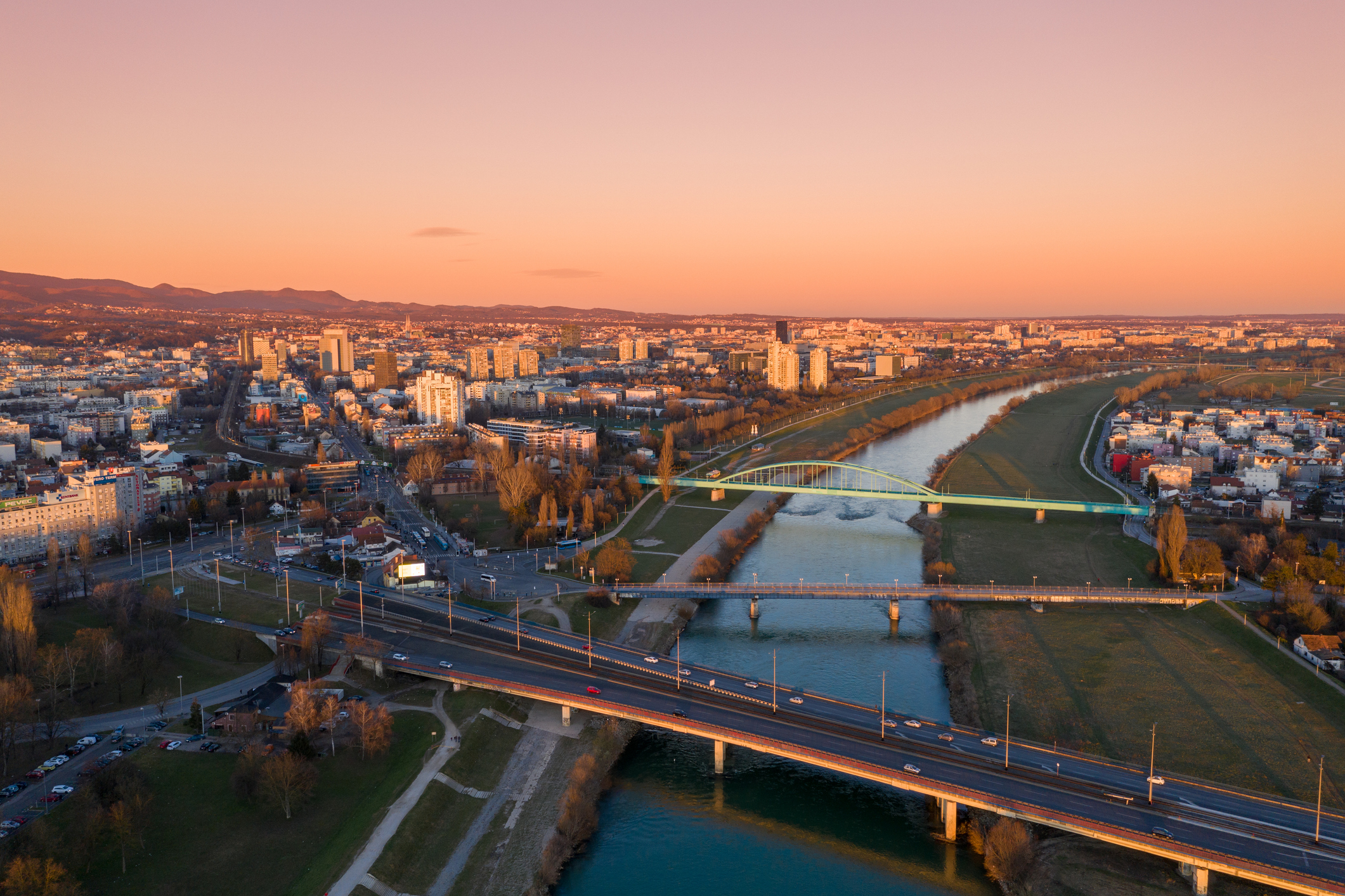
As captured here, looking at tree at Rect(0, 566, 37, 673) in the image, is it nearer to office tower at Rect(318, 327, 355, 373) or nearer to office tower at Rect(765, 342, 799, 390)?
office tower at Rect(765, 342, 799, 390)

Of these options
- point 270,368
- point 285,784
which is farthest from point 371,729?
point 270,368

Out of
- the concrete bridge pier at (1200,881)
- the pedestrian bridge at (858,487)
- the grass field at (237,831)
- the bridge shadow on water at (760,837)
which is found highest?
the pedestrian bridge at (858,487)

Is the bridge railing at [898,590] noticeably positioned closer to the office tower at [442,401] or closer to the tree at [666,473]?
the tree at [666,473]

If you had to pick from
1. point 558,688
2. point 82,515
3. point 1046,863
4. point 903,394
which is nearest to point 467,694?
point 558,688

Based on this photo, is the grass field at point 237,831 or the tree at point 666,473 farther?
the tree at point 666,473

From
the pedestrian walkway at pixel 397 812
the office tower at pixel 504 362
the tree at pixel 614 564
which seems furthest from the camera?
the office tower at pixel 504 362

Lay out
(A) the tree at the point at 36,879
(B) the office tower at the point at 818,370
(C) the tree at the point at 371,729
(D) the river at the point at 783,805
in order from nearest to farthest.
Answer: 1. (A) the tree at the point at 36,879
2. (D) the river at the point at 783,805
3. (C) the tree at the point at 371,729
4. (B) the office tower at the point at 818,370

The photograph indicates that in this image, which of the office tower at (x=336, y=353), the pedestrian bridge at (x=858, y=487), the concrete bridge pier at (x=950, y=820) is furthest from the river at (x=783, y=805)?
the office tower at (x=336, y=353)
